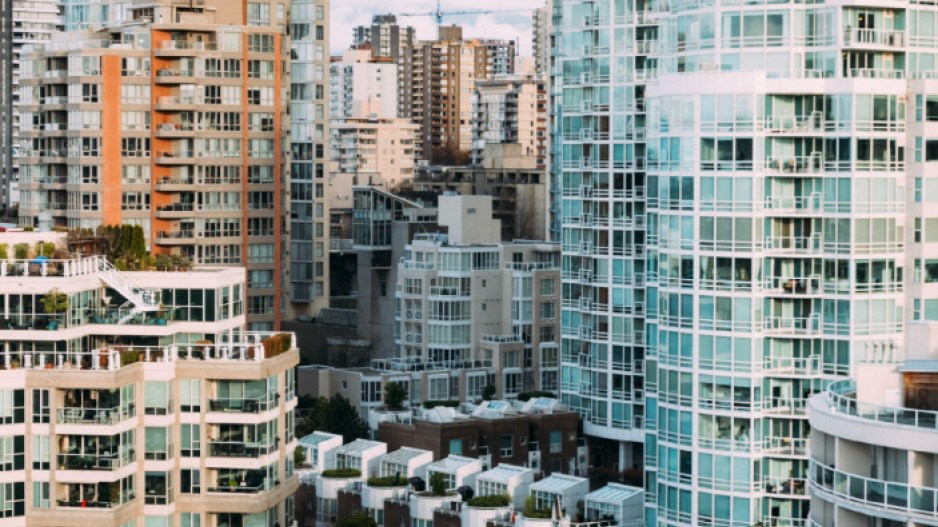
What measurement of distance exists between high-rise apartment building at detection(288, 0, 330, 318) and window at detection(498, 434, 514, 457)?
38684mm

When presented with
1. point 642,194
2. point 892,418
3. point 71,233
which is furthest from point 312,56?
point 892,418

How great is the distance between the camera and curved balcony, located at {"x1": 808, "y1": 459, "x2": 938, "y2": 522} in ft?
182

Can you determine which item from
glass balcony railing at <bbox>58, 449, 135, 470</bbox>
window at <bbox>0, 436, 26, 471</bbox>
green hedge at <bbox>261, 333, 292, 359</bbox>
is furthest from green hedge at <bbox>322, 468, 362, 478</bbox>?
window at <bbox>0, 436, 26, 471</bbox>

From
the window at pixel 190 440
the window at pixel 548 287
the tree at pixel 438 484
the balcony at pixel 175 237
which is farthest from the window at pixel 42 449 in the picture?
the balcony at pixel 175 237

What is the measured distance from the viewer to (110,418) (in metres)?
88.4

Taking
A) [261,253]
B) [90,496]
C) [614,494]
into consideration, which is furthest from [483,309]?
[90,496]

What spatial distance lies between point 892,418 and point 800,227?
33.5m

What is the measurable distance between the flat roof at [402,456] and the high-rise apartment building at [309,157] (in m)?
47.3

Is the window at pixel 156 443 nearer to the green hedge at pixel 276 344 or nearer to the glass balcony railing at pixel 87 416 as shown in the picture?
the glass balcony railing at pixel 87 416

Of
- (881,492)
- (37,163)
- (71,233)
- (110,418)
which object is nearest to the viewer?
(881,492)

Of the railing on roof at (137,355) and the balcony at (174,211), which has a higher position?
the balcony at (174,211)

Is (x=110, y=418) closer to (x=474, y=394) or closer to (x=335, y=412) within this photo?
(x=335, y=412)

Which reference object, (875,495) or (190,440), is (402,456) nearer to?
(190,440)

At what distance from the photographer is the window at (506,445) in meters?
130
